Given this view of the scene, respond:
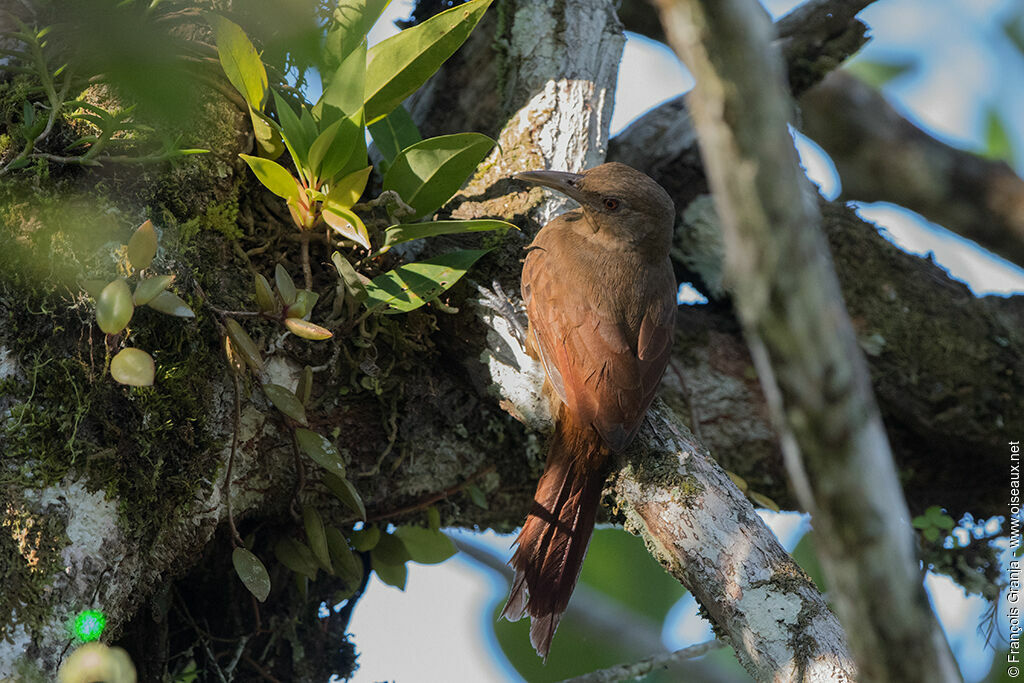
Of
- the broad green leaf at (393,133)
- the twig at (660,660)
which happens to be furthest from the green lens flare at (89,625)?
the broad green leaf at (393,133)

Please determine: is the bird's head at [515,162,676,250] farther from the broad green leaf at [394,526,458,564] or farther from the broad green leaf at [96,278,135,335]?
the broad green leaf at [96,278,135,335]

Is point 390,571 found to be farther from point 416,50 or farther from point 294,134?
point 416,50

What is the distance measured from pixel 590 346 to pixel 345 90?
0.89m

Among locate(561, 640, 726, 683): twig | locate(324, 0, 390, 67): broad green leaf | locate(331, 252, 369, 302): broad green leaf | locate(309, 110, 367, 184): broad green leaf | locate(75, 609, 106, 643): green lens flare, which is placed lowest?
locate(561, 640, 726, 683): twig

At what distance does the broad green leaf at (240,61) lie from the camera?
6.53 ft

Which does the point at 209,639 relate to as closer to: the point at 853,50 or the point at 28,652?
the point at 28,652

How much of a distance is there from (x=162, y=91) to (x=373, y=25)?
57.9 inches

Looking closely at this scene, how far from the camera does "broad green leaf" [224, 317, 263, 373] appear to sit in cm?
196

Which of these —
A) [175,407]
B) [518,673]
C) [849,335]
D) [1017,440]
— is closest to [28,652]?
[175,407]

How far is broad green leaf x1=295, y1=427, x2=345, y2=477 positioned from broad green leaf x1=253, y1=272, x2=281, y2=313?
0.29 metres

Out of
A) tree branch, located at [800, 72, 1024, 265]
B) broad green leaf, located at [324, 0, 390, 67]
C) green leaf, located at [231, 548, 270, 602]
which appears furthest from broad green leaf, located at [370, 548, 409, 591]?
tree branch, located at [800, 72, 1024, 265]

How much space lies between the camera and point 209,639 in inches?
94.8

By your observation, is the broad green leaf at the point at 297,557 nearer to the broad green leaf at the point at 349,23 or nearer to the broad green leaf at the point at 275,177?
the broad green leaf at the point at 275,177

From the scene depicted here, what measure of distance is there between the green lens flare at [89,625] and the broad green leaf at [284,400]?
1.77 ft
